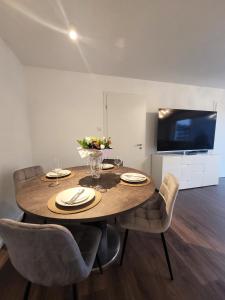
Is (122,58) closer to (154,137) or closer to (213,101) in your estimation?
(154,137)

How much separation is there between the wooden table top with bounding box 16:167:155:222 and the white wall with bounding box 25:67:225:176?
53.9 inches

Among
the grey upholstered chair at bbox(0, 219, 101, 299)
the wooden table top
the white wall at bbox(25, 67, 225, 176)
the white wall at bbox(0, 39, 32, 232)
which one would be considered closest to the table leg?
the wooden table top

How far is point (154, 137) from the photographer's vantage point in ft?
11.7

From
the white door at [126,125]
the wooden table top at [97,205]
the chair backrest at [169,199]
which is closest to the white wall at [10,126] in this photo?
the wooden table top at [97,205]

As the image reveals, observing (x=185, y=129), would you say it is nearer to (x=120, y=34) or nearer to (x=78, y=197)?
(x=120, y=34)

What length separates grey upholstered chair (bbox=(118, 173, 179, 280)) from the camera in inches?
53.1

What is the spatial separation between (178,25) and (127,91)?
170 centimetres

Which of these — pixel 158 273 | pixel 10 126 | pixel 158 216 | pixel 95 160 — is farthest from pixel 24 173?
pixel 158 273

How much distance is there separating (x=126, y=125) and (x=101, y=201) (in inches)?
90.0

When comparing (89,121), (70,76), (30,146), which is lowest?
(30,146)

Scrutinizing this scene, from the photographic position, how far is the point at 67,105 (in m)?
2.92

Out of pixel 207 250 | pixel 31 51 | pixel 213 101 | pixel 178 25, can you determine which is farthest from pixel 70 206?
pixel 213 101

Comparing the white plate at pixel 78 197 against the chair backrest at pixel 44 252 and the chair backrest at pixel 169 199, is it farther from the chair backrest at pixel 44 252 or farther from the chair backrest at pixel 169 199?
the chair backrest at pixel 169 199

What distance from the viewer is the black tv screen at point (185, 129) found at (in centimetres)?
337
